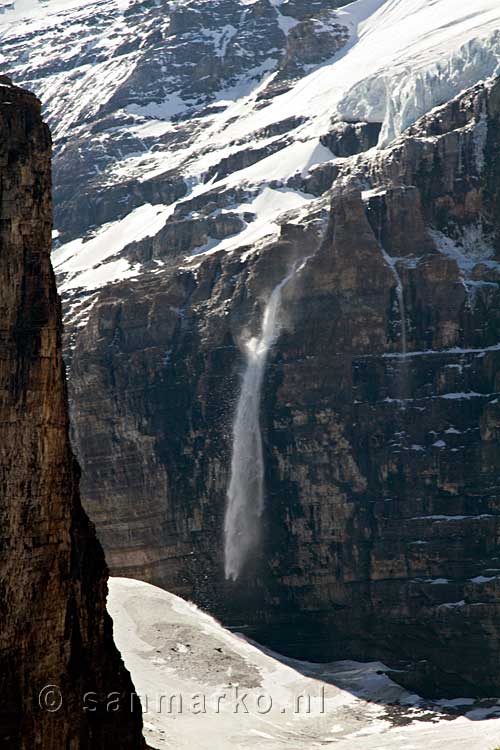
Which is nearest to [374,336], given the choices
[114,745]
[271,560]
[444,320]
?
[444,320]

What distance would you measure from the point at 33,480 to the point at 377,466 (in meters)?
137

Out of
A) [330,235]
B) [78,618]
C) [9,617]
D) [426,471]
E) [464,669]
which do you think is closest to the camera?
[9,617]

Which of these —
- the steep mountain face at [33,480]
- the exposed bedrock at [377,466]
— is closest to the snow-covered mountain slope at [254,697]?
the exposed bedrock at [377,466]

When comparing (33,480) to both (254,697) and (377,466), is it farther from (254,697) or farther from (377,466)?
(377,466)

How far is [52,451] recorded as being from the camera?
171 ft

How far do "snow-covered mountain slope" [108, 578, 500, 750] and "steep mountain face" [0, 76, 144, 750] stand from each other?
79050 millimetres

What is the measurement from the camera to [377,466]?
614 feet

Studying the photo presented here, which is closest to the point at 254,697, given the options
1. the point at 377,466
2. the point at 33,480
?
the point at 377,466

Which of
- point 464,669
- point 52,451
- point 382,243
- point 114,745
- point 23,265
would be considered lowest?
point 464,669

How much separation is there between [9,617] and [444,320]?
474 feet

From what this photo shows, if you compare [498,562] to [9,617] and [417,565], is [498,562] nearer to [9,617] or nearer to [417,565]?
[417,565]

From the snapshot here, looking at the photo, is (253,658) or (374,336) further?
(374,336)

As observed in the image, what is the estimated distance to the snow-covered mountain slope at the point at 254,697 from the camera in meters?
144

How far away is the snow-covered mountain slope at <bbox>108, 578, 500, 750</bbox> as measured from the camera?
474ft
